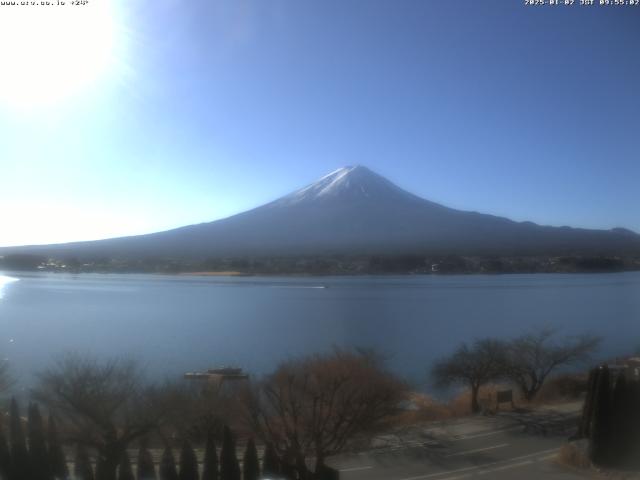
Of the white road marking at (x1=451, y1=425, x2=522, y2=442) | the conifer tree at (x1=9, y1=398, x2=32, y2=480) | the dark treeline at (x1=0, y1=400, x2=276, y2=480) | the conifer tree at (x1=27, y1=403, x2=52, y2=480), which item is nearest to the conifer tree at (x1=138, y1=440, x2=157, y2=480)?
the dark treeline at (x1=0, y1=400, x2=276, y2=480)

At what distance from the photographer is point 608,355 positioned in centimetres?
1250

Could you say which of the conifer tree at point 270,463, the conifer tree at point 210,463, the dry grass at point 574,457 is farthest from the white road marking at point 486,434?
the conifer tree at point 210,463

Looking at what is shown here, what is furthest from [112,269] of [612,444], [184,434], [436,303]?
[612,444]

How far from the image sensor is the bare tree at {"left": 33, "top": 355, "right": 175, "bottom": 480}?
515 cm

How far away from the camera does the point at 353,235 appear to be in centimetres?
3781

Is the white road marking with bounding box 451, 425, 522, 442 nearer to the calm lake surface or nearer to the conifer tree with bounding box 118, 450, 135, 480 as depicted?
the calm lake surface

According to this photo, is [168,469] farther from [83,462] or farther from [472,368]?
[472,368]

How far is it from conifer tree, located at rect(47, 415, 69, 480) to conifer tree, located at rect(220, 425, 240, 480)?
1232 mm

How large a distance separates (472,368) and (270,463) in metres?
5.47

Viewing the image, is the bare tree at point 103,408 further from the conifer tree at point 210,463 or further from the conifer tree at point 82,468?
the conifer tree at point 210,463

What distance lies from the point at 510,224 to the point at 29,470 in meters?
40.2

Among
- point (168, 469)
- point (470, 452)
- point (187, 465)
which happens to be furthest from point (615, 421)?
point (168, 469)

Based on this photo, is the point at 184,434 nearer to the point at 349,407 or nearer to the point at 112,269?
the point at 349,407

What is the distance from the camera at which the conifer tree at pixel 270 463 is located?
5363mm
